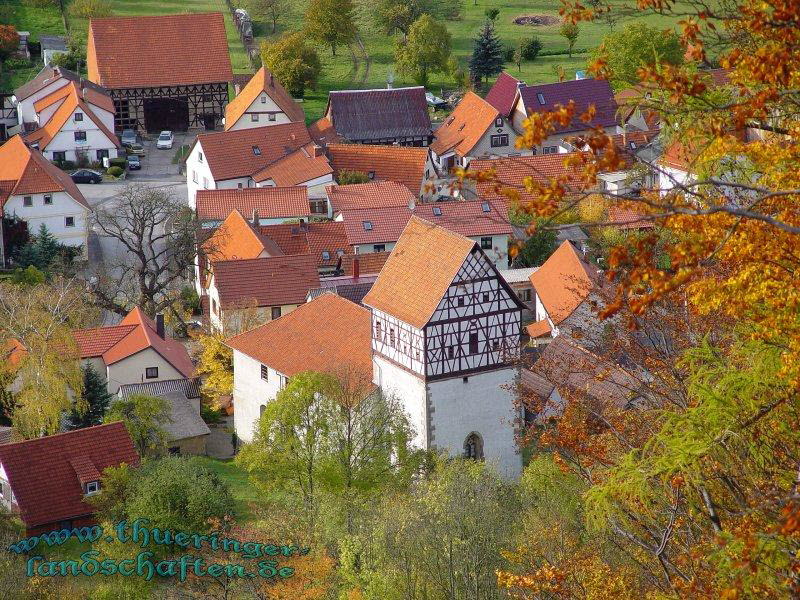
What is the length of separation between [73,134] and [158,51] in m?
13.3

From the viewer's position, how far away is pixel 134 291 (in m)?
64.8

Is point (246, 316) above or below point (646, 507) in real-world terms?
below

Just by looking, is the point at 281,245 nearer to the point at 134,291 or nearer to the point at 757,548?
the point at 134,291

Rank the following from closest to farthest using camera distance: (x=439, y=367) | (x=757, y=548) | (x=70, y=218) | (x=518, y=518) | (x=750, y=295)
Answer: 1. (x=757, y=548)
2. (x=750, y=295)
3. (x=518, y=518)
4. (x=439, y=367)
5. (x=70, y=218)

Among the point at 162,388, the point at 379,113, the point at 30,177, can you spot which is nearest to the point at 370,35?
the point at 379,113

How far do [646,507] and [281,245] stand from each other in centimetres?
5159

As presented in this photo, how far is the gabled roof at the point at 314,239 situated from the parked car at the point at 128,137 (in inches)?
1011

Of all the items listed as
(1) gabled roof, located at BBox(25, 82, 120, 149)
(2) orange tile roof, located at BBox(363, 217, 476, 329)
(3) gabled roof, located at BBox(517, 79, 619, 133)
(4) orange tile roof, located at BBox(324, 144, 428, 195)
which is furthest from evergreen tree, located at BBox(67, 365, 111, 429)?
(3) gabled roof, located at BBox(517, 79, 619, 133)

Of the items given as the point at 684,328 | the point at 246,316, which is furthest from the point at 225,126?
the point at 684,328

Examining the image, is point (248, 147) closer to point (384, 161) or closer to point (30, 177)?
point (384, 161)

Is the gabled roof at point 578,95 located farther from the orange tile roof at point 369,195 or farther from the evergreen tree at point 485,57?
the orange tile roof at point 369,195

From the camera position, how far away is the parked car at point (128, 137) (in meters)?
91.3

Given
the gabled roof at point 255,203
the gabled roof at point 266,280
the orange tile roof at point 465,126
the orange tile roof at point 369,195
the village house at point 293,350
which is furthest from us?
the orange tile roof at point 465,126

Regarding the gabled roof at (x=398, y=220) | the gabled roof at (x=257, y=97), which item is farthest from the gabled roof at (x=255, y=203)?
the gabled roof at (x=257, y=97)
